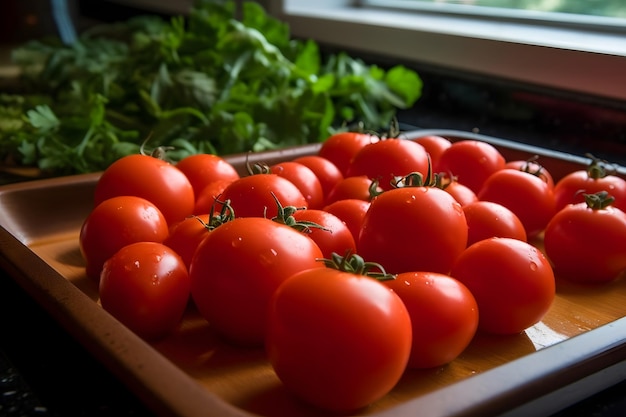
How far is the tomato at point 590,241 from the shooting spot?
69 centimetres

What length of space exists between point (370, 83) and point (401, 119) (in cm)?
13

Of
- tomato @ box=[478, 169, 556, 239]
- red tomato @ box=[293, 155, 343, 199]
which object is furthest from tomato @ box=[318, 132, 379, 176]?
tomato @ box=[478, 169, 556, 239]

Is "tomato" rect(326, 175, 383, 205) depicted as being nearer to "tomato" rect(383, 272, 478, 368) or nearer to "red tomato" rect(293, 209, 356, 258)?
"red tomato" rect(293, 209, 356, 258)

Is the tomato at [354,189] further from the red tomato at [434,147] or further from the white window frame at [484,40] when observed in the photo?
the white window frame at [484,40]

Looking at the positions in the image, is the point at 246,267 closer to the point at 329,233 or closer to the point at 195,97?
the point at 329,233

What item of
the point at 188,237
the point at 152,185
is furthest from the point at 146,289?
the point at 152,185

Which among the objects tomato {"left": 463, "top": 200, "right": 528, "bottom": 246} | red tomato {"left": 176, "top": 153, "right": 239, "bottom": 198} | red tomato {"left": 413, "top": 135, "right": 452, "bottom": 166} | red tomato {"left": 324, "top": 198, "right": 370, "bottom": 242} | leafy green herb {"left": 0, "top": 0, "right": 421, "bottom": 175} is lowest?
leafy green herb {"left": 0, "top": 0, "right": 421, "bottom": 175}

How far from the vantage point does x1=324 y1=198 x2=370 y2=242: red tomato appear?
67cm

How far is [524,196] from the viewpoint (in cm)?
77

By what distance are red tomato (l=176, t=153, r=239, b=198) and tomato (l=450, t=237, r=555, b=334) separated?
1.08 feet

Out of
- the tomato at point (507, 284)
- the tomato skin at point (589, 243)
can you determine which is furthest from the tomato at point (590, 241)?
the tomato at point (507, 284)

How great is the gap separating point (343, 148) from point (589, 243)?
32 cm

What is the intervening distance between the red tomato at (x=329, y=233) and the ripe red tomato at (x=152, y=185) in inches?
6.5

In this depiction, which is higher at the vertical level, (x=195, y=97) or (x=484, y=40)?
(x=484, y=40)
